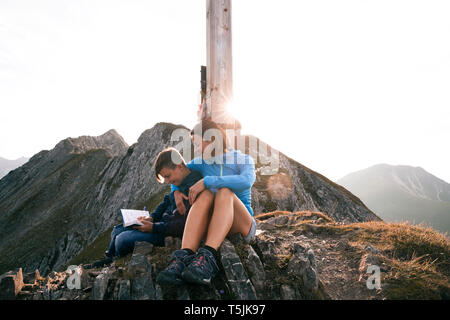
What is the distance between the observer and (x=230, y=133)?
601 centimetres

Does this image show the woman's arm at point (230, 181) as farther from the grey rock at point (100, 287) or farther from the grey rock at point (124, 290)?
the grey rock at point (100, 287)

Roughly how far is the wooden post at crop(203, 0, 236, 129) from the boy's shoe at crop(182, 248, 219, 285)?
3566 mm

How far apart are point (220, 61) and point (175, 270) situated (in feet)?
16.0

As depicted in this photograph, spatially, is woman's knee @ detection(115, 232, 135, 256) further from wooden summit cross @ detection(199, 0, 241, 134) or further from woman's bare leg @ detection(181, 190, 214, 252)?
wooden summit cross @ detection(199, 0, 241, 134)

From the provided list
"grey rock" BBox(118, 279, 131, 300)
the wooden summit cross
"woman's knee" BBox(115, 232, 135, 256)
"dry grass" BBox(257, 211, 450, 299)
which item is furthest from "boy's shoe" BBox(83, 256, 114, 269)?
"dry grass" BBox(257, 211, 450, 299)

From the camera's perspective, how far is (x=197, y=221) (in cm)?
346

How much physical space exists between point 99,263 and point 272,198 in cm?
1379

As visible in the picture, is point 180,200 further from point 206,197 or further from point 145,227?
point 145,227

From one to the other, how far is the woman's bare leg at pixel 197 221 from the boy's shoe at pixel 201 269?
29cm

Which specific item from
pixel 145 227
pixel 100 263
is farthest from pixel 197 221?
pixel 100 263

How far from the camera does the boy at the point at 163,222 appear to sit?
4223 mm
